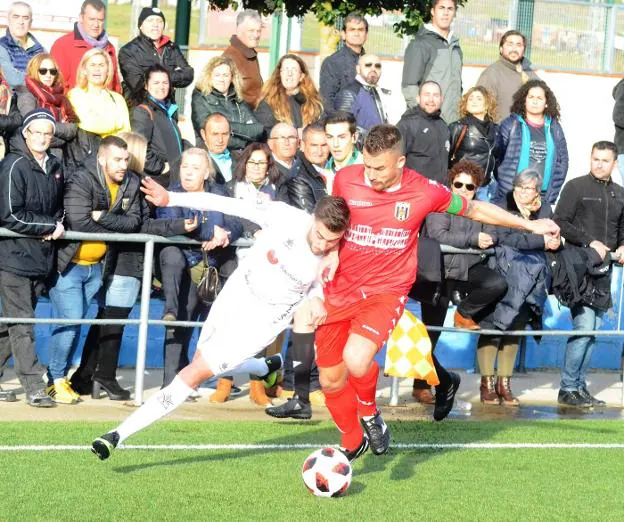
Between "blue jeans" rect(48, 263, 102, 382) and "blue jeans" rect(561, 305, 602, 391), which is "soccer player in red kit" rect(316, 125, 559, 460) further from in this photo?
"blue jeans" rect(561, 305, 602, 391)

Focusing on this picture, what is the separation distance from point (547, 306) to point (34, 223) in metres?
5.80

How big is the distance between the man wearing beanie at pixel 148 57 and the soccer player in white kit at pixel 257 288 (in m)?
4.21

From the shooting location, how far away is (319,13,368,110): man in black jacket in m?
13.3

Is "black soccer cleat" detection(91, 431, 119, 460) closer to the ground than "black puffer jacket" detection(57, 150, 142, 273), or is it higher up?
closer to the ground

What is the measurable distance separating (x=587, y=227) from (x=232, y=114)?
3.53m

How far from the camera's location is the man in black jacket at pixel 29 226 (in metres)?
10.0

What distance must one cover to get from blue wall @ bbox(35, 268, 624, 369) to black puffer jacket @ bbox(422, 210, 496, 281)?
1.62 m

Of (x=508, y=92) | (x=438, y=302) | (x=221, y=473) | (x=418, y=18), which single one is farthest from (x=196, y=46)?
(x=221, y=473)

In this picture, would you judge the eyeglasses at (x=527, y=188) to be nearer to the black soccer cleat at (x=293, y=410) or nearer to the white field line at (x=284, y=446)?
the white field line at (x=284, y=446)

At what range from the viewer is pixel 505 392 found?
11773 mm

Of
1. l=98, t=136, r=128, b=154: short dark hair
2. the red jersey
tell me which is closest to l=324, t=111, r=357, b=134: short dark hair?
l=98, t=136, r=128, b=154: short dark hair

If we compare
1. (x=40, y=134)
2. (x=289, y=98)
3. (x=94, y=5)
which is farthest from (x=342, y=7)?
(x=40, y=134)

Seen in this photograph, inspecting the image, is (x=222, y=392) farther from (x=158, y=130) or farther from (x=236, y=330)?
(x=236, y=330)

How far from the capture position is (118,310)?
10.8m
